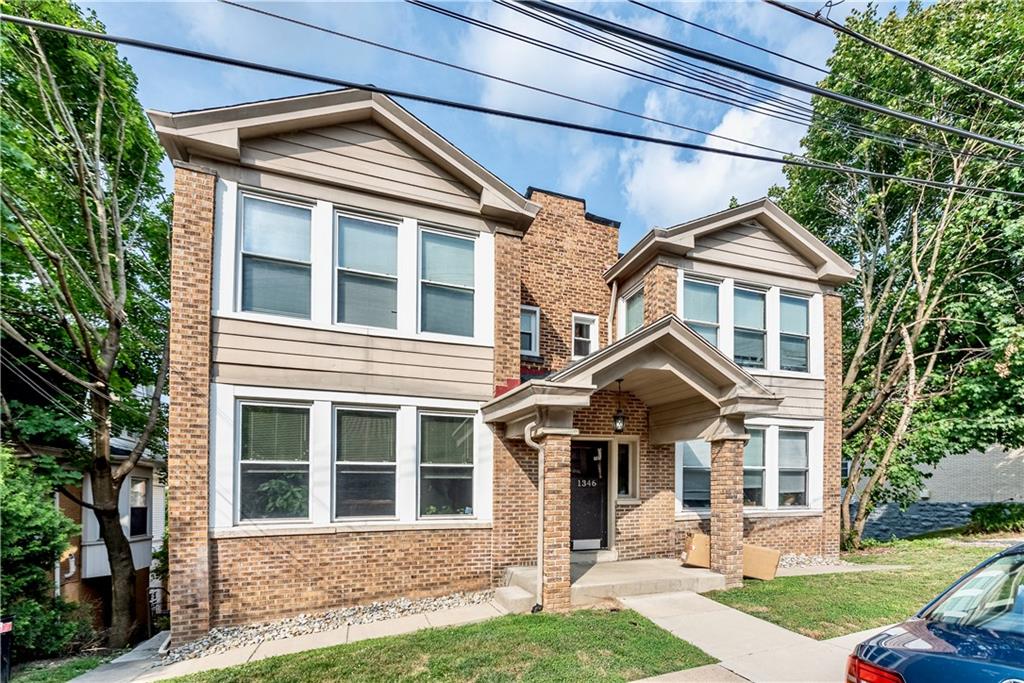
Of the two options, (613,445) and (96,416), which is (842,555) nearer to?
(613,445)

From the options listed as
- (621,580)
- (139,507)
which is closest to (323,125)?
Answer: (621,580)

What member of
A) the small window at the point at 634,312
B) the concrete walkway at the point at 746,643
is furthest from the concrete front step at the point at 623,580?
the small window at the point at 634,312

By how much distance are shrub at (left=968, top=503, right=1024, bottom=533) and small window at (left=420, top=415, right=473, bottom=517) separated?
14859 millimetres

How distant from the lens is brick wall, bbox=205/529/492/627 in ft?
22.1

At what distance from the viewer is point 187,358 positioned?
22.1ft

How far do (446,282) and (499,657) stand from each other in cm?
534

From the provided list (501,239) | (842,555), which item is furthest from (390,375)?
(842,555)

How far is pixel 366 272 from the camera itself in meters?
7.90

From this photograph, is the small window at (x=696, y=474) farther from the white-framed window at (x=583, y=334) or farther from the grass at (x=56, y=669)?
the grass at (x=56, y=669)

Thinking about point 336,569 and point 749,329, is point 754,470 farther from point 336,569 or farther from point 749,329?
point 336,569

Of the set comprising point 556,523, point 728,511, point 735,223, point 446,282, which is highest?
point 735,223

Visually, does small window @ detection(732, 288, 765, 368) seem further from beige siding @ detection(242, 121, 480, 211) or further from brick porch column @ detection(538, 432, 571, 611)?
beige siding @ detection(242, 121, 480, 211)

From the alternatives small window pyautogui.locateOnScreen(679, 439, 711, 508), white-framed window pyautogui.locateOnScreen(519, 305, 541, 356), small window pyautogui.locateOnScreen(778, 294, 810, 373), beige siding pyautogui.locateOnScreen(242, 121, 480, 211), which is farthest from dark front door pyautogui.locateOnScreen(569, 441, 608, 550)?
beige siding pyautogui.locateOnScreen(242, 121, 480, 211)

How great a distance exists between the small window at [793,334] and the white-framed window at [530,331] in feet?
16.8
